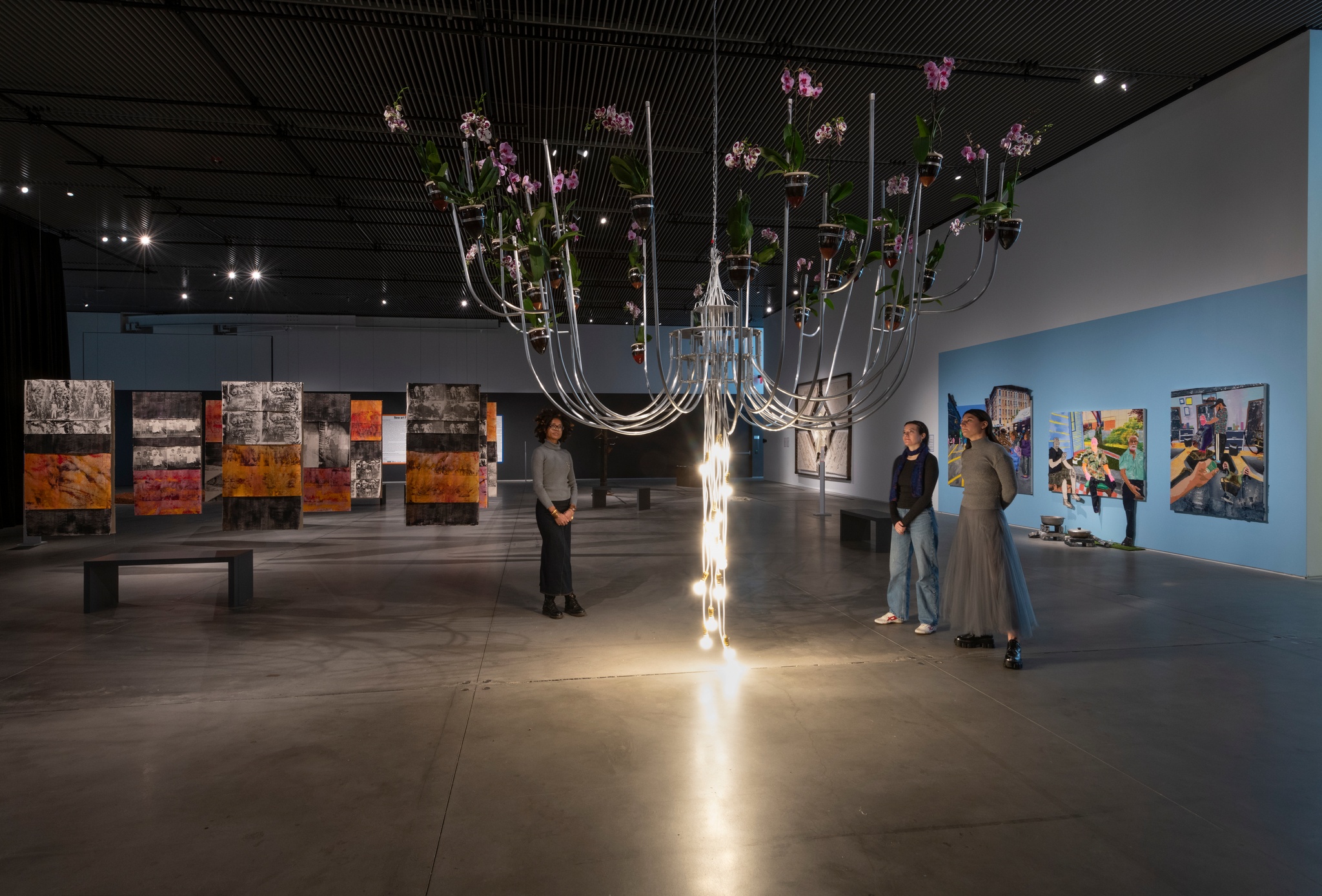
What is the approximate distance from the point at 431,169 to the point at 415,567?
5.77 m

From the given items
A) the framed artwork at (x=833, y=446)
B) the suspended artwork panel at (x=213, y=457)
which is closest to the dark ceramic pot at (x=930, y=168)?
the framed artwork at (x=833, y=446)

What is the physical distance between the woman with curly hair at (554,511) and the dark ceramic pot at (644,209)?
2.87 meters

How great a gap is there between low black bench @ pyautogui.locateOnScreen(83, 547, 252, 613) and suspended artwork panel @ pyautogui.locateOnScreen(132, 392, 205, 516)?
7.45 metres

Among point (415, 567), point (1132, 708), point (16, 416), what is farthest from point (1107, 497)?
point (16, 416)

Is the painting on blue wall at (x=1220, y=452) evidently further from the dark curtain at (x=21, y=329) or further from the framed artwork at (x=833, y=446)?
the dark curtain at (x=21, y=329)

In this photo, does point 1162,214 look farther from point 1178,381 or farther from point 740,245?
point 740,245

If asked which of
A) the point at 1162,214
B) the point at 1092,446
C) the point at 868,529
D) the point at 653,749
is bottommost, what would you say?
the point at 653,749

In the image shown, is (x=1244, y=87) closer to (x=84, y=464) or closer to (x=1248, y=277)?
(x=1248, y=277)

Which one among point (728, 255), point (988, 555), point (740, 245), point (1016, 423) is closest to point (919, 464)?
point (988, 555)

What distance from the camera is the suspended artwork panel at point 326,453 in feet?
43.9

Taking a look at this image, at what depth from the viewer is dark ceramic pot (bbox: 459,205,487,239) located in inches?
113

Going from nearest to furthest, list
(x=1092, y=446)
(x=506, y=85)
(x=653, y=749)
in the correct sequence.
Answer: (x=653, y=749), (x=506, y=85), (x=1092, y=446)

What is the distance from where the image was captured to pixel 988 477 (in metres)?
4.35

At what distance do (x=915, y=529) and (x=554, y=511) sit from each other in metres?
2.57
